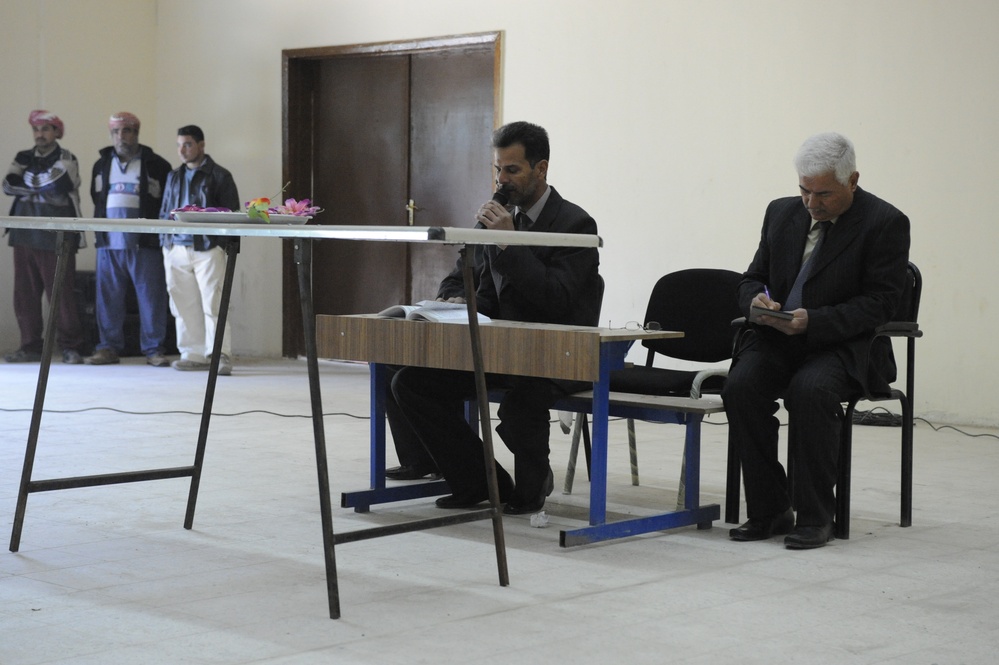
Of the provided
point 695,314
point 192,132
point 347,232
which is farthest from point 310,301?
point 192,132

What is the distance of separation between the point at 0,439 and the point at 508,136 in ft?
8.40

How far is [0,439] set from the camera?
4891mm

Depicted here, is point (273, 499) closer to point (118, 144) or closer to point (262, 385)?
point (262, 385)

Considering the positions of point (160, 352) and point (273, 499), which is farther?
point (160, 352)

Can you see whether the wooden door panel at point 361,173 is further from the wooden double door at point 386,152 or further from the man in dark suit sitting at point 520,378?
the man in dark suit sitting at point 520,378

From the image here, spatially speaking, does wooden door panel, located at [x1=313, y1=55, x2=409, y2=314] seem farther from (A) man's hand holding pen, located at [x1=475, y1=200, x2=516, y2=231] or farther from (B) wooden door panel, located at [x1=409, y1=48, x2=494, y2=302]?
(A) man's hand holding pen, located at [x1=475, y1=200, x2=516, y2=231]

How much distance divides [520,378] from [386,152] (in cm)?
490

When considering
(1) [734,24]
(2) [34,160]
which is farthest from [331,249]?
(1) [734,24]

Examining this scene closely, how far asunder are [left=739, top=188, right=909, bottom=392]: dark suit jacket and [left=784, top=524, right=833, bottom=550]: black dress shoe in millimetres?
428

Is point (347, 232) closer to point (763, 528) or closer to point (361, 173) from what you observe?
point (763, 528)

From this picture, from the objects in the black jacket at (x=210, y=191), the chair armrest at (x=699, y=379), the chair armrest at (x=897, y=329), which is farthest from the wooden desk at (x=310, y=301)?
the black jacket at (x=210, y=191)

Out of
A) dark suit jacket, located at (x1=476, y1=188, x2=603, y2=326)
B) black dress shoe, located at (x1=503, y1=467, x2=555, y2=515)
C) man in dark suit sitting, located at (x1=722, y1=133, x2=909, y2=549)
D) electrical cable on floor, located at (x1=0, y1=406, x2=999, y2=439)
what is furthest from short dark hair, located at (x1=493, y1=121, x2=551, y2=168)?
electrical cable on floor, located at (x1=0, y1=406, x2=999, y2=439)

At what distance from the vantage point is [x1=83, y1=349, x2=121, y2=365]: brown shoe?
26.6 feet

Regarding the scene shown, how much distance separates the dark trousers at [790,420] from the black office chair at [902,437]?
0.03m
